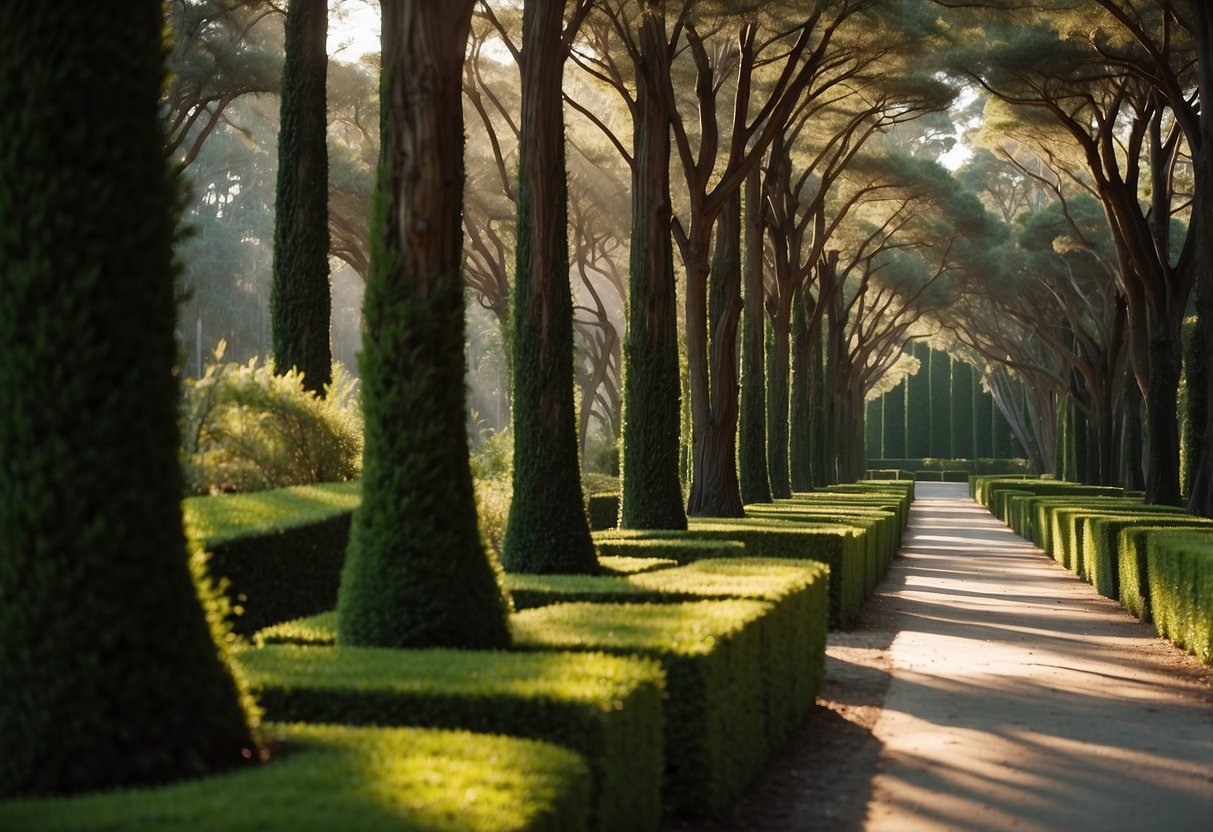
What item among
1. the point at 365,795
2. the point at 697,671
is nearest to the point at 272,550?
the point at 697,671

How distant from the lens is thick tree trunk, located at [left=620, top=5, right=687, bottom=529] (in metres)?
16.3

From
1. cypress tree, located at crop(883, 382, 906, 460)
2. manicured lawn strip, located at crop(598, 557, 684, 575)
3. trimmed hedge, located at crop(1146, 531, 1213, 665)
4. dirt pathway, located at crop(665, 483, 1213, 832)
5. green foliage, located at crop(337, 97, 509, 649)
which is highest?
cypress tree, located at crop(883, 382, 906, 460)

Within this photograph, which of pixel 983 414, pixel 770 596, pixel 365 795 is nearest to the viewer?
pixel 365 795

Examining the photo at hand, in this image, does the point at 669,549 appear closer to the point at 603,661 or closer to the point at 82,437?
the point at 603,661

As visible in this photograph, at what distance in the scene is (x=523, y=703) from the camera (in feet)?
16.5

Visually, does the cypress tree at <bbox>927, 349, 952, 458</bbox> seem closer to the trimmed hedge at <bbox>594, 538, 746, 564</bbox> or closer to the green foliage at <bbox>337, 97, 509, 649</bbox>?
the trimmed hedge at <bbox>594, 538, 746, 564</bbox>

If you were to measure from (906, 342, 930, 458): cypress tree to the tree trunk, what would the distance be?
6304 cm

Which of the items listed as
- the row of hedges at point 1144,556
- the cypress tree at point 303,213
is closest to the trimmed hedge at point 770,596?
the row of hedges at point 1144,556

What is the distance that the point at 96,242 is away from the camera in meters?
4.14

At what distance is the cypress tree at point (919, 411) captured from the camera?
274 feet

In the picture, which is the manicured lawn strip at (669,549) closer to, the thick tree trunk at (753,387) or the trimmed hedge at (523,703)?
the trimmed hedge at (523,703)

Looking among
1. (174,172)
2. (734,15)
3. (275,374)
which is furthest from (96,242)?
(734,15)

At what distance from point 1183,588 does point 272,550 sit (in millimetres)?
8046

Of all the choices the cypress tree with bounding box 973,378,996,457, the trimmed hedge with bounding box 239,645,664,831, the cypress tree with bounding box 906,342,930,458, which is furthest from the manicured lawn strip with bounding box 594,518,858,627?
the cypress tree with bounding box 906,342,930,458
